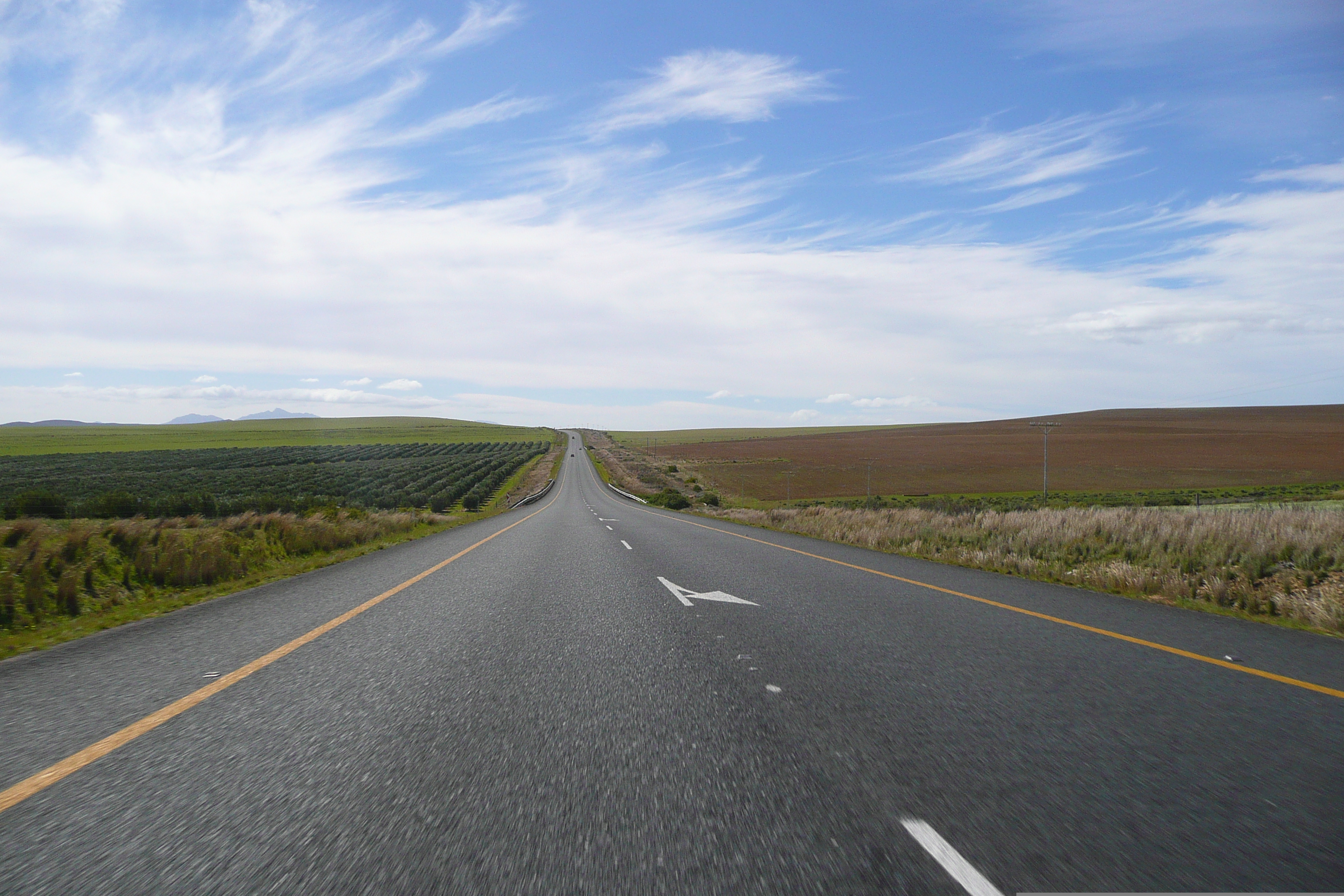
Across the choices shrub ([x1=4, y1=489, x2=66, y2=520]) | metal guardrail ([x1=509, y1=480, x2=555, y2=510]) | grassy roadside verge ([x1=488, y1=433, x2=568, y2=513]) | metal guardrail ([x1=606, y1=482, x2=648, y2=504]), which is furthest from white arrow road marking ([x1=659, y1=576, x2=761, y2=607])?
metal guardrail ([x1=606, y1=482, x2=648, y2=504])

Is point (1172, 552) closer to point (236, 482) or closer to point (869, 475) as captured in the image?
point (869, 475)

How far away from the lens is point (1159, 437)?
3841 inches

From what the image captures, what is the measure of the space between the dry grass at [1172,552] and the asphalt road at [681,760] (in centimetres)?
185

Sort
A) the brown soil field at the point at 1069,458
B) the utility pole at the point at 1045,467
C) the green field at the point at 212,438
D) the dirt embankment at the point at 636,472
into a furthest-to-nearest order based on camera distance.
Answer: the green field at the point at 212,438, the dirt embankment at the point at 636,472, the brown soil field at the point at 1069,458, the utility pole at the point at 1045,467

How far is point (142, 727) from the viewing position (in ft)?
12.1

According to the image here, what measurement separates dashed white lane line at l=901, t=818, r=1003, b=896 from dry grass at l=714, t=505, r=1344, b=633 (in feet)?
22.7

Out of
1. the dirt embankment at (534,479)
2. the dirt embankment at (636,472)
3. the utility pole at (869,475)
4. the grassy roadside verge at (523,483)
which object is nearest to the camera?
the grassy roadside verge at (523,483)

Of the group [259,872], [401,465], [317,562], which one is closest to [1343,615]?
[259,872]

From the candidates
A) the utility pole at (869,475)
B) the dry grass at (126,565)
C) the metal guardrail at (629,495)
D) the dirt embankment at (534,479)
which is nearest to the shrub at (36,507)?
the dry grass at (126,565)

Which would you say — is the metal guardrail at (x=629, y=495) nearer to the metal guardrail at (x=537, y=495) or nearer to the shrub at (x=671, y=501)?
the shrub at (x=671, y=501)

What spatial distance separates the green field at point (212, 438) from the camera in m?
107

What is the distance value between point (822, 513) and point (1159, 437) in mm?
99559

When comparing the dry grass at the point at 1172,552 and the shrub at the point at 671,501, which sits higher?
the dry grass at the point at 1172,552

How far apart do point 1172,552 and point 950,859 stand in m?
10.2
